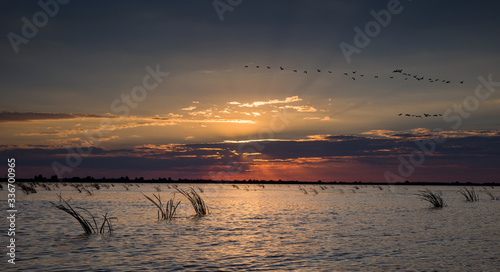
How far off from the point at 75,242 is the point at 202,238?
5.47 metres

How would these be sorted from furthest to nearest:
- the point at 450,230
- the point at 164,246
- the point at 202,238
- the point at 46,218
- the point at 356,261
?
1. the point at 46,218
2. the point at 450,230
3. the point at 202,238
4. the point at 164,246
5. the point at 356,261

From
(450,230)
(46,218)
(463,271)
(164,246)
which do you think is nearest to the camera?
(463,271)

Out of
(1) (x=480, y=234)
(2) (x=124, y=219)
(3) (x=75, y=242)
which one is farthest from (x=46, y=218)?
(1) (x=480, y=234)

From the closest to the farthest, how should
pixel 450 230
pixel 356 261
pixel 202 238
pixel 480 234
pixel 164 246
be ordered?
pixel 356 261 → pixel 164 246 → pixel 202 238 → pixel 480 234 → pixel 450 230

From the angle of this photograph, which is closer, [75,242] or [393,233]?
[75,242]

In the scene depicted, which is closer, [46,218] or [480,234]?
[480,234]

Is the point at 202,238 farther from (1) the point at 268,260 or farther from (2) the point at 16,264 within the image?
(2) the point at 16,264

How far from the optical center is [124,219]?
26.3 metres

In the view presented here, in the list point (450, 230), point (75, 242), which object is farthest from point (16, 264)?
point (450, 230)

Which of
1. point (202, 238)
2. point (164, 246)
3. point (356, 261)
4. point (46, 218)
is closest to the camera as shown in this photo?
point (356, 261)

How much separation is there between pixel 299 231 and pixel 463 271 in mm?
9838

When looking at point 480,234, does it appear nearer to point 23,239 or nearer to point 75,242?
point 75,242

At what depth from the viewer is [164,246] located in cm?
1703

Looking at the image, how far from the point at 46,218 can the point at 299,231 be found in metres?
15.6
